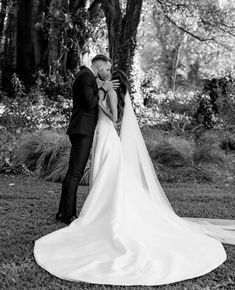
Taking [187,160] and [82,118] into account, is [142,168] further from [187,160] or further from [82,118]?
[187,160]

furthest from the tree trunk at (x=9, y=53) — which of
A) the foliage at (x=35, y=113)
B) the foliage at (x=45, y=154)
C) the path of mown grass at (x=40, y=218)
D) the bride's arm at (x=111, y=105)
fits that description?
the bride's arm at (x=111, y=105)

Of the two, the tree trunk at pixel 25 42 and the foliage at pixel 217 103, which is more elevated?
the tree trunk at pixel 25 42

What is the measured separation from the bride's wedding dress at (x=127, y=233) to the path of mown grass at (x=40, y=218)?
0.39 ft

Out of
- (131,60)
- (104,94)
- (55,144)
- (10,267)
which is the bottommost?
(10,267)

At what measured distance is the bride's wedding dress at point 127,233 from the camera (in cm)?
427

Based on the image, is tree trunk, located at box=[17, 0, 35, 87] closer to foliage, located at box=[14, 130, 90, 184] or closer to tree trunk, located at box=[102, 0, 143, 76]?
tree trunk, located at box=[102, 0, 143, 76]

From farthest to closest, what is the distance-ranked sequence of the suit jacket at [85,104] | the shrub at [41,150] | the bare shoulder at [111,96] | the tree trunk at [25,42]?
the tree trunk at [25,42] → the shrub at [41,150] → the bare shoulder at [111,96] → the suit jacket at [85,104]

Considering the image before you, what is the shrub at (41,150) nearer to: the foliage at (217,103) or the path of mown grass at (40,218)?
the path of mown grass at (40,218)

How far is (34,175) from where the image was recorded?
9.42m

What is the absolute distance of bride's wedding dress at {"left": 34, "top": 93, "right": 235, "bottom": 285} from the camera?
427cm

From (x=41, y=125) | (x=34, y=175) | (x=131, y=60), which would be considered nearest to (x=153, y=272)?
(x=34, y=175)

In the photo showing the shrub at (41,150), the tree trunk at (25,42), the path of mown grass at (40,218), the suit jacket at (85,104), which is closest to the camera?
the path of mown grass at (40,218)

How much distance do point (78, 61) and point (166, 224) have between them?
41.0ft

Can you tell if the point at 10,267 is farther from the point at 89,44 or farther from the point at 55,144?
Result: the point at 89,44
